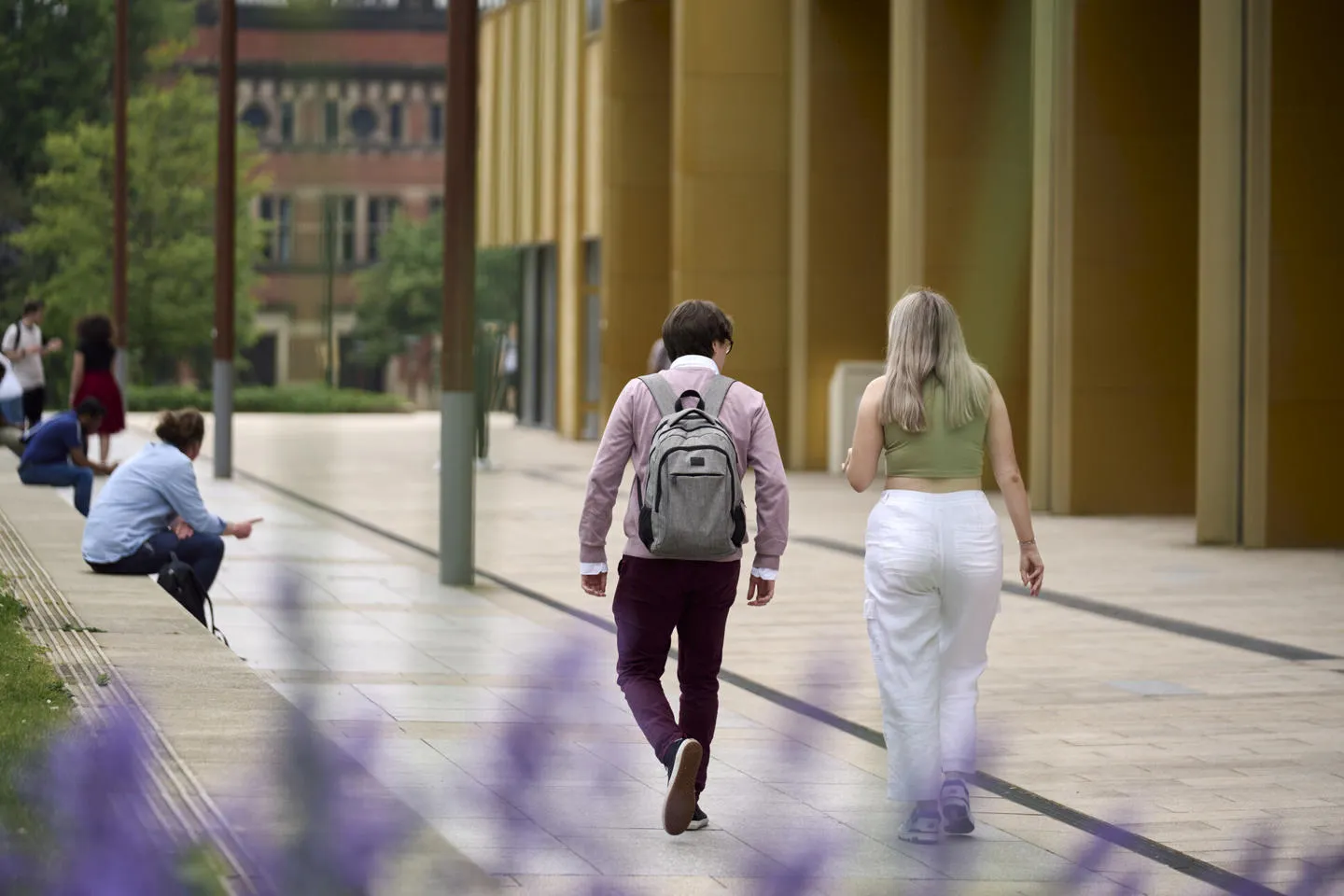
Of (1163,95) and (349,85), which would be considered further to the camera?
(1163,95)

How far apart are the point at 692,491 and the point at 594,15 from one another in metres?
33.2

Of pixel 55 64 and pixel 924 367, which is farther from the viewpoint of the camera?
pixel 55 64

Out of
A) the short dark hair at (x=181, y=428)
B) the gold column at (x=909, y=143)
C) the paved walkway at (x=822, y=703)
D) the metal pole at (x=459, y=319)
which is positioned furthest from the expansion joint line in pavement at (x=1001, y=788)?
the gold column at (x=909, y=143)

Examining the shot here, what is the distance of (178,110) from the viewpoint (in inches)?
2336

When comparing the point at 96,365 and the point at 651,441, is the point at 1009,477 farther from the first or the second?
the point at 96,365

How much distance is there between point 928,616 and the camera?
6.38 metres

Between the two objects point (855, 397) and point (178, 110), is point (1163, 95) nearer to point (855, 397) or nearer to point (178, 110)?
point (855, 397)

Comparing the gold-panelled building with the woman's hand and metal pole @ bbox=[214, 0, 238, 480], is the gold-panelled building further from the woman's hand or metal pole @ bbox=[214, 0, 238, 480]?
the woman's hand

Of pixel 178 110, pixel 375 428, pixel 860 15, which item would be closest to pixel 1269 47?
pixel 860 15

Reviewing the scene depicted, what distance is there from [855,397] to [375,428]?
20.3 meters

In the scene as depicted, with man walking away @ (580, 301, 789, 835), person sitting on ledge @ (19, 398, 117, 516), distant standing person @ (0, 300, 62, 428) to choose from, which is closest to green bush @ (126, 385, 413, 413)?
distant standing person @ (0, 300, 62, 428)

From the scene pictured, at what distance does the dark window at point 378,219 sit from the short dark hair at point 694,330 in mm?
70831

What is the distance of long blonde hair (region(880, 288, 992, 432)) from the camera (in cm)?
630

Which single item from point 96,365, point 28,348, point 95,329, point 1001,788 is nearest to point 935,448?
point 1001,788
